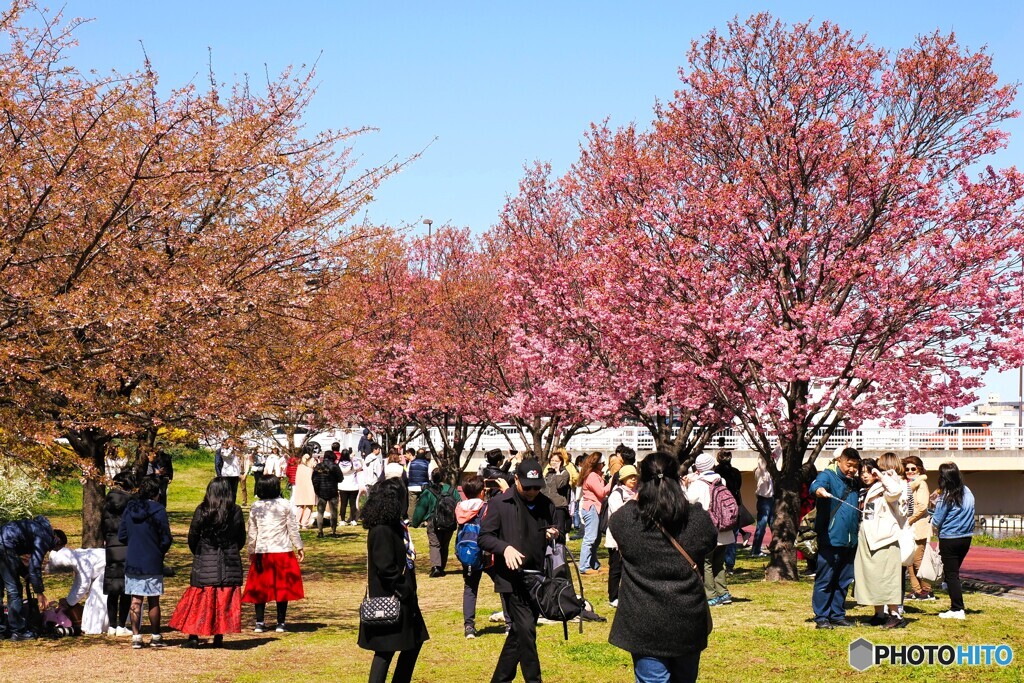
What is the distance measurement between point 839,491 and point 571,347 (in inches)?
507

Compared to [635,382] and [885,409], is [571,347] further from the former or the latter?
[885,409]

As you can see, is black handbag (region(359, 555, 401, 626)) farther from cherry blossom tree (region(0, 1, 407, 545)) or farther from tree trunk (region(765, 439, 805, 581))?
tree trunk (region(765, 439, 805, 581))

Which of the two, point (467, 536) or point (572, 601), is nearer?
point (572, 601)

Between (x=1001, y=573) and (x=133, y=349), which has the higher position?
(x=133, y=349)

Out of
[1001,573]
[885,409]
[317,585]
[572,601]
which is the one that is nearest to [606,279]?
[885,409]

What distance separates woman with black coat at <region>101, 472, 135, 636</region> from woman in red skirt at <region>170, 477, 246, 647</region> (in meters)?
0.96

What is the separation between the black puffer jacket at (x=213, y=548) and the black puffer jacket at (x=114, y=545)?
0.96 m

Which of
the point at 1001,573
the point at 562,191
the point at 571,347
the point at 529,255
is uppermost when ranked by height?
the point at 562,191

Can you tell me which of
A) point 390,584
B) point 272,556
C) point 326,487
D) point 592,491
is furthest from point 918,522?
point 326,487

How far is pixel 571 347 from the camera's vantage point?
80.7 ft

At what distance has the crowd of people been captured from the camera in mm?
6367

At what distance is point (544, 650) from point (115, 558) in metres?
4.54

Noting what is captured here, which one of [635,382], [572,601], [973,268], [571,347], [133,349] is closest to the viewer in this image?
[572,601]

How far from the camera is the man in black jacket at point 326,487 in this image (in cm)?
2483
